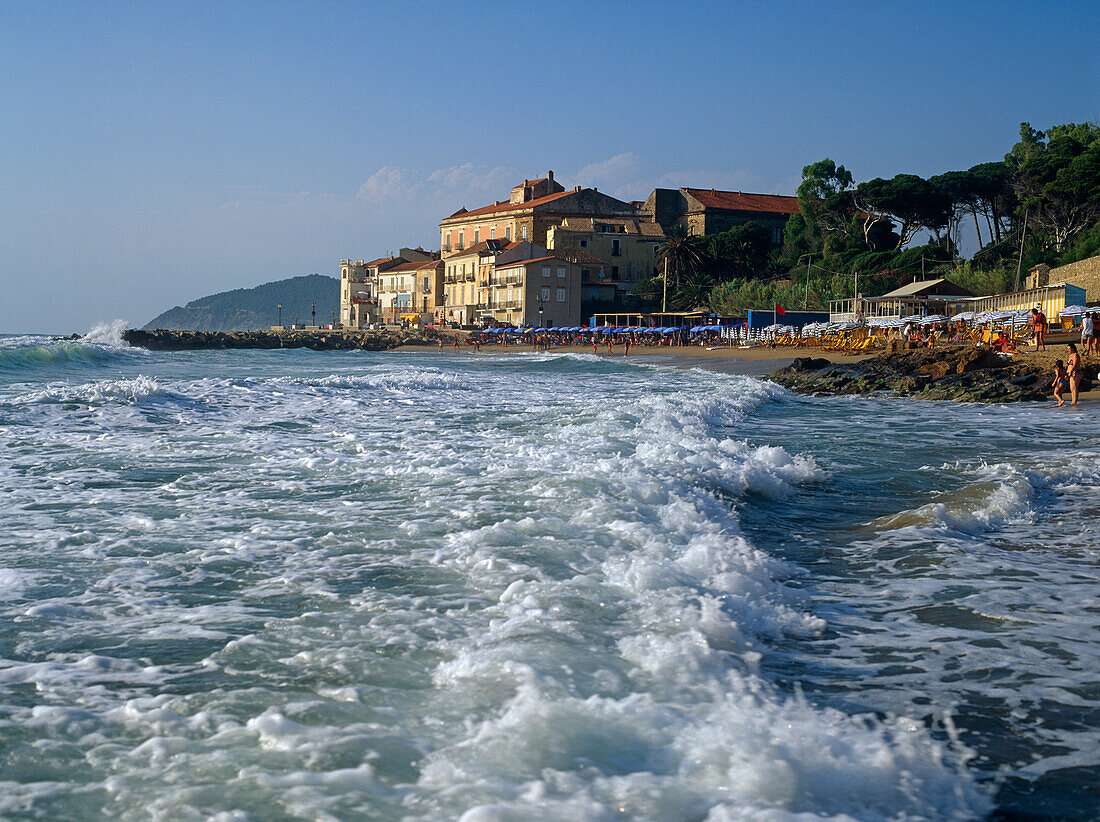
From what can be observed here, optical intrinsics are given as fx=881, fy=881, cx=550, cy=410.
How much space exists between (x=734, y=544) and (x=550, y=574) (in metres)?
1.53

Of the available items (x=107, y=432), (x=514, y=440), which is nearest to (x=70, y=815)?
(x=514, y=440)

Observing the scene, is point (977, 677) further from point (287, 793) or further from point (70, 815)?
point (70, 815)

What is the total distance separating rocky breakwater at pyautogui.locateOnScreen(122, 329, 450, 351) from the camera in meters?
71.5

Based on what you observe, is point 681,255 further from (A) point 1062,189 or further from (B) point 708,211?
(A) point 1062,189

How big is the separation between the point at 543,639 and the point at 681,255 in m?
68.1

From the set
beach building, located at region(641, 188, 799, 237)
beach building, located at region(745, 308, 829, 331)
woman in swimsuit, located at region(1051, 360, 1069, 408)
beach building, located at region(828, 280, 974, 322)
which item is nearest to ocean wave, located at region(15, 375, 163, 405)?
woman in swimsuit, located at region(1051, 360, 1069, 408)

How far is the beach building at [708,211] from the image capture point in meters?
79.0

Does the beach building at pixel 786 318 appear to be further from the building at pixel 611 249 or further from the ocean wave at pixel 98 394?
the ocean wave at pixel 98 394

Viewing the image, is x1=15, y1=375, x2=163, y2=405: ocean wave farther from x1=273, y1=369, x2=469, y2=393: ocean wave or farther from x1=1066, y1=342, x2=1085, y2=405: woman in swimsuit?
x1=1066, y1=342, x2=1085, y2=405: woman in swimsuit

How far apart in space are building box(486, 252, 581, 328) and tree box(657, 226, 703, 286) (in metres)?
7.24

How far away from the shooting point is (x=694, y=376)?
3194 centimetres

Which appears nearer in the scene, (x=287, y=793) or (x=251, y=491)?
(x=287, y=793)

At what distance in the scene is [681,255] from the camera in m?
70.1

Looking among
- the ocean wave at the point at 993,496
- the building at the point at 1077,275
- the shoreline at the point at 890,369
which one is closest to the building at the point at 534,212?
the shoreline at the point at 890,369
